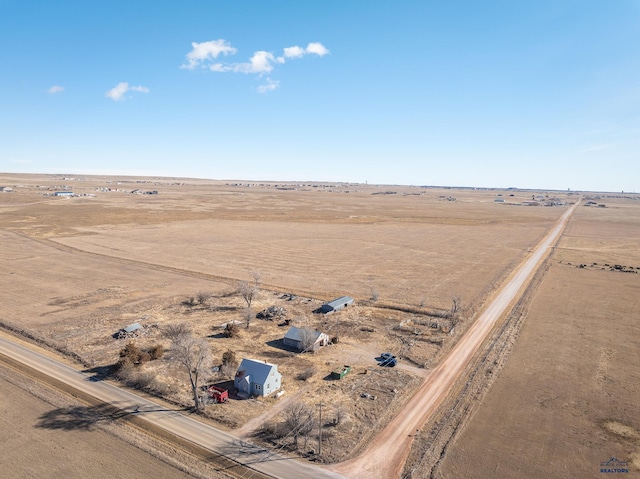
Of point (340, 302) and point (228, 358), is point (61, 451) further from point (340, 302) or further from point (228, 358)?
point (340, 302)

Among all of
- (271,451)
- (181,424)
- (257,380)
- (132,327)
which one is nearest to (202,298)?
(132,327)

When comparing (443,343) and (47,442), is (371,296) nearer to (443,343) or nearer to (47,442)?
(443,343)

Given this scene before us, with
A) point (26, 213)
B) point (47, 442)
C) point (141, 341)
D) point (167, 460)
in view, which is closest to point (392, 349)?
point (167, 460)

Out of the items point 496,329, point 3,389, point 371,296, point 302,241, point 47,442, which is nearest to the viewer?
point 47,442

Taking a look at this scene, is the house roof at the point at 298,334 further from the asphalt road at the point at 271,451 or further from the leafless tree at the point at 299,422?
the leafless tree at the point at 299,422

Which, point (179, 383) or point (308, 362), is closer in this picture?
point (179, 383)

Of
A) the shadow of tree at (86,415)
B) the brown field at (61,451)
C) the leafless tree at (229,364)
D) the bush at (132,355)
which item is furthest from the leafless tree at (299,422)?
the bush at (132,355)
